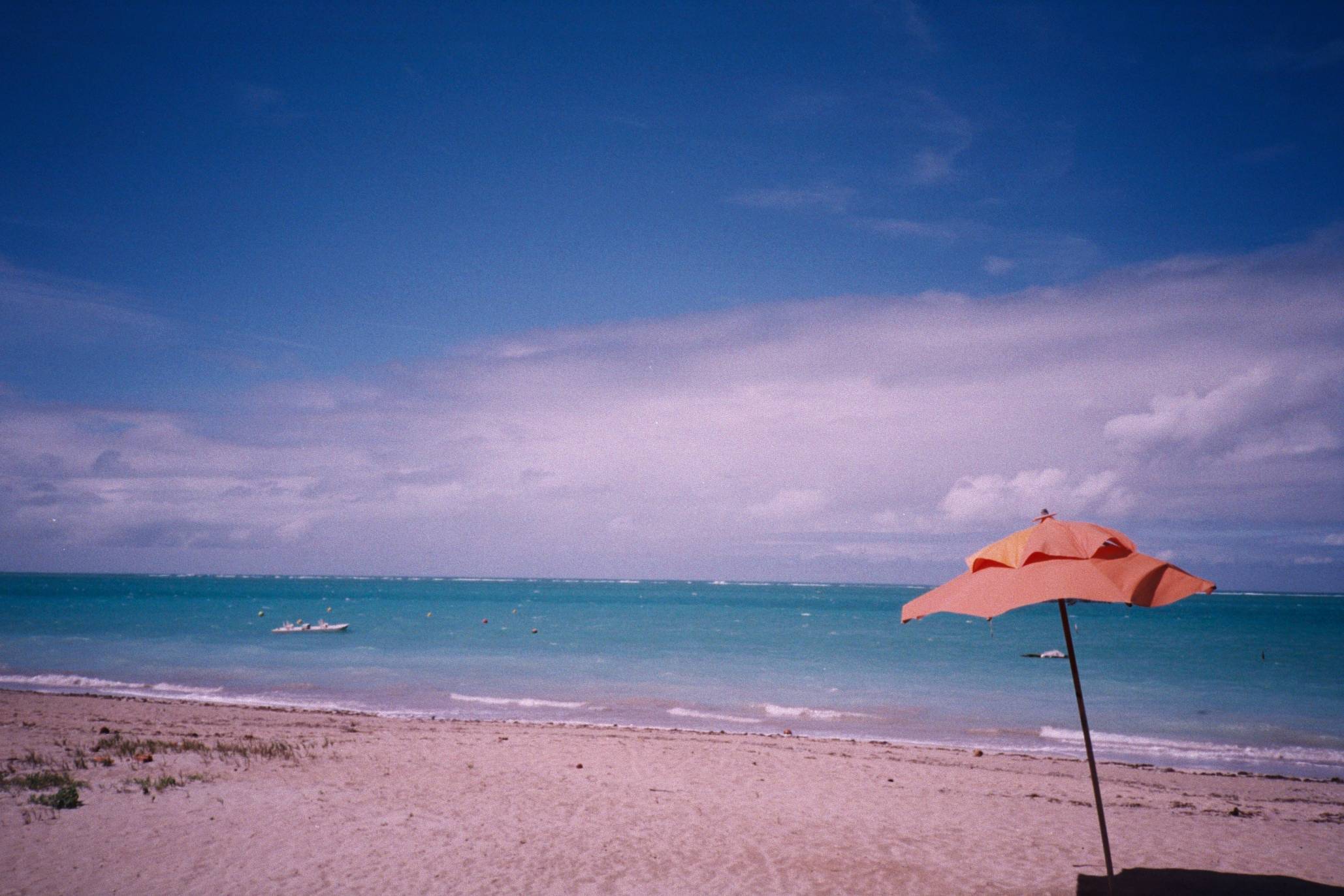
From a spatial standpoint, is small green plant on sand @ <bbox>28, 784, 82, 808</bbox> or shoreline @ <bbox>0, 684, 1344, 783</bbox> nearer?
small green plant on sand @ <bbox>28, 784, 82, 808</bbox>

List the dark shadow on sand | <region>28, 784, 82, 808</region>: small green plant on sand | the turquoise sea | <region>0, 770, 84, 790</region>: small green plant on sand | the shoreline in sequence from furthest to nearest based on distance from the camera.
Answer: the turquoise sea, the shoreline, <region>0, 770, 84, 790</region>: small green plant on sand, <region>28, 784, 82, 808</region>: small green plant on sand, the dark shadow on sand

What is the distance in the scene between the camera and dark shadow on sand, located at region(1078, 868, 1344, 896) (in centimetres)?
760

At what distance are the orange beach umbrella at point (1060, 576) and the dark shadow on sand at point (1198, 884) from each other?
230cm

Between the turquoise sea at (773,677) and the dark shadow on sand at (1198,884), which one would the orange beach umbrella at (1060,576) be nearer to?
the dark shadow on sand at (1198,884)

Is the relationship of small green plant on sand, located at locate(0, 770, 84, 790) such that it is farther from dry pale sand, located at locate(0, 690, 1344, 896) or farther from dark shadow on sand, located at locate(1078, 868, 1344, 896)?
dark shadow on sand, located at locate(1078, 868, 1344, 896)

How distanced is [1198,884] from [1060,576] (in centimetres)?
543

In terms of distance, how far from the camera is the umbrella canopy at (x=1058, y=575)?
5.16 meters

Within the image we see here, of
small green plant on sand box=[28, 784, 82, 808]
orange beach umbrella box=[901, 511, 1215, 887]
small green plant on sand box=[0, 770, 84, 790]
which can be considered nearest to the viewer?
orange beach umbrella box=[901, 511, 1215, 887]

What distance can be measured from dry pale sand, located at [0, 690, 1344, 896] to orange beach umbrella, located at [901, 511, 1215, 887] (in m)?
3.73

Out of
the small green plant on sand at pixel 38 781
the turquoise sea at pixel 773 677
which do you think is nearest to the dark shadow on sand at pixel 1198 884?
the turquoise sea at pixel 773 677

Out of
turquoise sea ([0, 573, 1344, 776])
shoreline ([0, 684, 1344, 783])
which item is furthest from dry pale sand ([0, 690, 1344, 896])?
turquoise sea ([0, 573, 1344, 776])

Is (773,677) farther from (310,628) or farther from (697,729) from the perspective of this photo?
(310,628)

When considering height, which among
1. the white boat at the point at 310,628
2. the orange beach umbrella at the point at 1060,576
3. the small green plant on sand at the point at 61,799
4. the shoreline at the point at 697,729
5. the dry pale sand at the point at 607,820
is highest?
the orange beach umbrella at the point at 1060,576

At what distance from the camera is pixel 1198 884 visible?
784cm
